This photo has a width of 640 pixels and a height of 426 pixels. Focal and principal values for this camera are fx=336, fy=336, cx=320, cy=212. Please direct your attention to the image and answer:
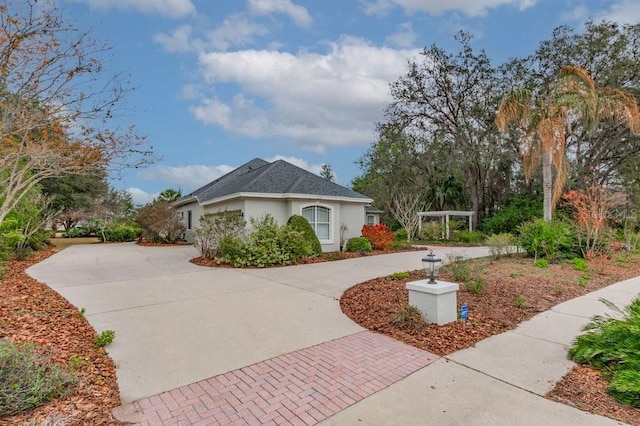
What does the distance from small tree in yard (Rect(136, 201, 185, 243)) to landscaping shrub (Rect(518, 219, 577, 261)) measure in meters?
18.1

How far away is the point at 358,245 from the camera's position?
14008mm

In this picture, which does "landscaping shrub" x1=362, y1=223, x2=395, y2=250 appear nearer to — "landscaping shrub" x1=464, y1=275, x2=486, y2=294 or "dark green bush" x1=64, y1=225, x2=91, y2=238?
"landscaping shrub" x1=464, y1=275, x2=486, y2=294

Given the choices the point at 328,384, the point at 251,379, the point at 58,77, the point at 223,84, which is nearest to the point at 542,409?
the point at 328,384

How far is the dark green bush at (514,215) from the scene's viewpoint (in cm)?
1984

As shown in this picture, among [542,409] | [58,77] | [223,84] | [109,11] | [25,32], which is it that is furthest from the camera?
[223,84]

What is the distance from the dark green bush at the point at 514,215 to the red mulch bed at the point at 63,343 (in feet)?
68.3

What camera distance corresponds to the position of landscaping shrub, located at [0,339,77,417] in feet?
8.81

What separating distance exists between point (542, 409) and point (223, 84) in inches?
482

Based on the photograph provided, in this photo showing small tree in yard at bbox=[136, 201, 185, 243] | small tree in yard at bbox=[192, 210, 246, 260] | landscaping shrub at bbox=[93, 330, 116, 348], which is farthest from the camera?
small tree in yard at bbox=[136, 201, 185, 243]

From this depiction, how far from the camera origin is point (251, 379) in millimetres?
3379

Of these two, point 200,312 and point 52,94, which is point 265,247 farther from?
point 52,94

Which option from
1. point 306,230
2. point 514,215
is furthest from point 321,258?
point 514,215

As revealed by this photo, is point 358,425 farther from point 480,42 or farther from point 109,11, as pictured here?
point 480,42

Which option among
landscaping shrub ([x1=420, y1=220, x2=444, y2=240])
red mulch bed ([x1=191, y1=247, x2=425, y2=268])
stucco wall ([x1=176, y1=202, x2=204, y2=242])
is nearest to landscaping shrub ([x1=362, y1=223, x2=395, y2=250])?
red mulch bed ([x1=191, y1=247, x2=425, y2=268])
